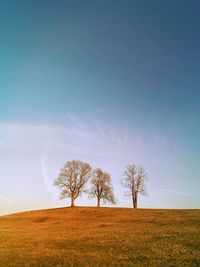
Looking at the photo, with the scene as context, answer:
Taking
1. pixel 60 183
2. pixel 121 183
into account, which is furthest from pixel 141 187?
pixel 60 183

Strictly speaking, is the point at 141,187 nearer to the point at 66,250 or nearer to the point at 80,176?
the point at 80,176

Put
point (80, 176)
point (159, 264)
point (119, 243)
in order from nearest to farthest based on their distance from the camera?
point (159, 264) → point (119, 243) → point (80, 176)

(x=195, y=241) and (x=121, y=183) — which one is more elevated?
(x=121, y=183)

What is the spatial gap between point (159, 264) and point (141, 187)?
54.7 m

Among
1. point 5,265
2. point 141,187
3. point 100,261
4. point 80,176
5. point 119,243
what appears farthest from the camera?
point 80,176

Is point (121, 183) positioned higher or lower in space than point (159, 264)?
higher

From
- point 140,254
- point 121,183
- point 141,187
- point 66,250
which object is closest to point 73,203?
point 121,183

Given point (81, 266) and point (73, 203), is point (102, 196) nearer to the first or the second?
point (73, 203)

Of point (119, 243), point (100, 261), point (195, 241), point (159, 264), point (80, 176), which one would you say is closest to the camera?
point (159, 264)

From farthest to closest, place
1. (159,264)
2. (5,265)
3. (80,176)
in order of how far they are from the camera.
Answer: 1. (80,176)
2. (5,265)
3. (159,264)

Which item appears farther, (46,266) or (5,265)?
(5,265)

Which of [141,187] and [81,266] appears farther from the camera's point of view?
[141,187]

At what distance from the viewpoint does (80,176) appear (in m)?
68.9

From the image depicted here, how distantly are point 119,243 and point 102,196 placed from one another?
2057 inches
